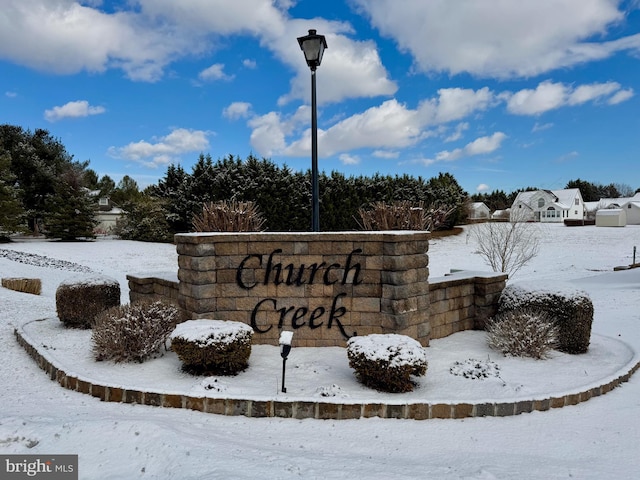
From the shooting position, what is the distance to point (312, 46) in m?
8.28

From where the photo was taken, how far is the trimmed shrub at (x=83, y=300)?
9727 millimetres

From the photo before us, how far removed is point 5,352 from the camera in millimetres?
8461

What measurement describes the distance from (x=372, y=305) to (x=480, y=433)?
2.92m

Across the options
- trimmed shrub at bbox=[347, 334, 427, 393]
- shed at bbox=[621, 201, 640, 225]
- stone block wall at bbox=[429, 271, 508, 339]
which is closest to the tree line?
stone block wall at bbox=[429, 271, 508, 339]

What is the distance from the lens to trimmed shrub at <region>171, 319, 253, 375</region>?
6379 millimetres

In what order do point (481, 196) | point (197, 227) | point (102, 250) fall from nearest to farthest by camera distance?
1. point (197, 227)
2. point (102, 250)
3. point (481, 196)

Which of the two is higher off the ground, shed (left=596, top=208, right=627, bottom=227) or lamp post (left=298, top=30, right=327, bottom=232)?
lamp post (left=298, top=30, right=327, bottom=232)

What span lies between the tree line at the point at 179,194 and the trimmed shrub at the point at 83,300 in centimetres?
2236

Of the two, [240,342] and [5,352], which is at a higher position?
[240,342]

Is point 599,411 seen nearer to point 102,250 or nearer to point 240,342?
point 240,342

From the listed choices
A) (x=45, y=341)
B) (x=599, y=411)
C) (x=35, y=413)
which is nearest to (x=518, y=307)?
(x=599, y=411)

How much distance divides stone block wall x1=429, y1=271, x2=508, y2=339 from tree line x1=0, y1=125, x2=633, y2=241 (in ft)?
70.7

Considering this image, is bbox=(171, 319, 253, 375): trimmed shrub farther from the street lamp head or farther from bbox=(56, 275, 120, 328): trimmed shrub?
the street lamp head

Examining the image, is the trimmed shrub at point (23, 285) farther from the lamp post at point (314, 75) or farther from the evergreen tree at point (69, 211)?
the evergreen tree at point (69, 211)
